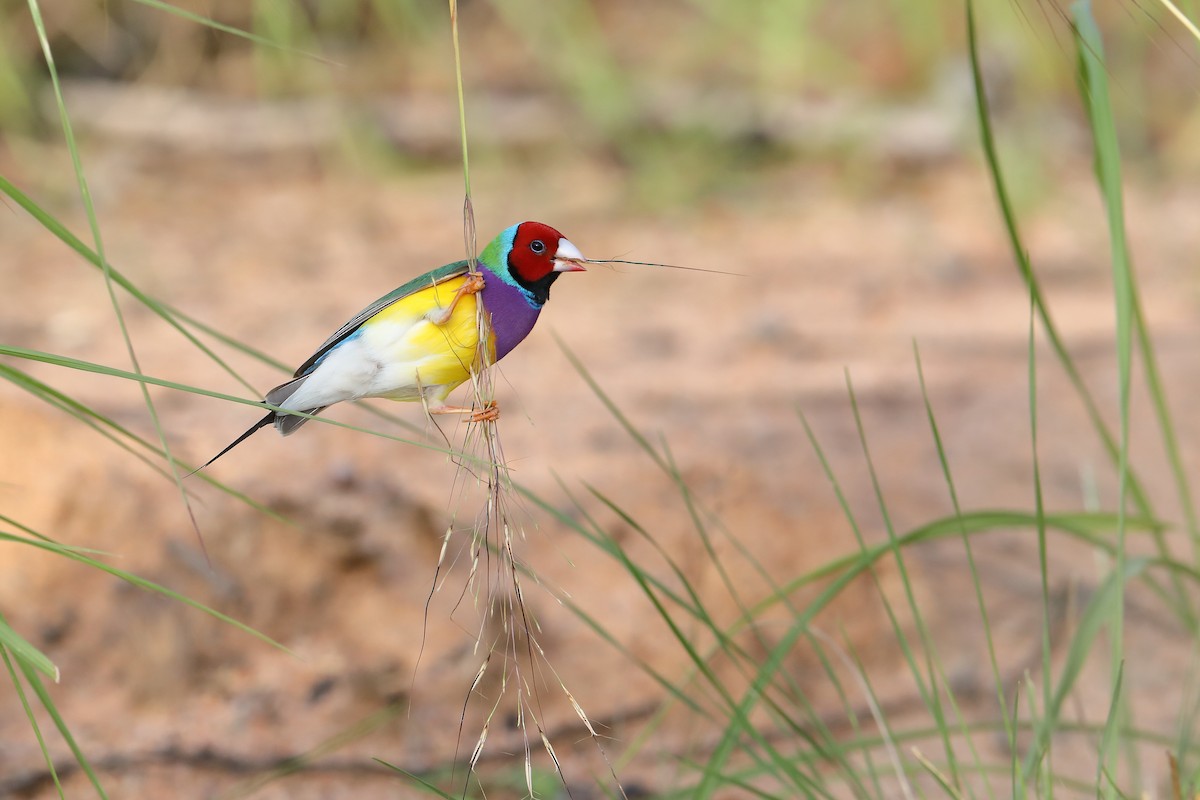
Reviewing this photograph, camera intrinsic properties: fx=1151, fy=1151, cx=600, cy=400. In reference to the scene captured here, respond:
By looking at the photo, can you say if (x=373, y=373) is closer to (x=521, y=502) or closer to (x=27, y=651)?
(x=27, y=651)

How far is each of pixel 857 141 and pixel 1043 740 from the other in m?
3.85

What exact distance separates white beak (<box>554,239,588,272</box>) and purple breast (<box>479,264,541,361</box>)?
0.11 feet

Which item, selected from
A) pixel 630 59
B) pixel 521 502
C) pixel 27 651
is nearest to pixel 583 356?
pixel 521 502

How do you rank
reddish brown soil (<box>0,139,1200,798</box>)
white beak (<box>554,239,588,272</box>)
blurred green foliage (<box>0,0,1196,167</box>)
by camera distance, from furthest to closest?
blurred green foliage (<box>0,0,1196,167</box>) < reddish brown soil (<box>0,139,1200,798</box>) < white beak (<box>554,239,588,272</box>)

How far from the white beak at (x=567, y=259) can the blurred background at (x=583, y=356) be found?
0.62 feet

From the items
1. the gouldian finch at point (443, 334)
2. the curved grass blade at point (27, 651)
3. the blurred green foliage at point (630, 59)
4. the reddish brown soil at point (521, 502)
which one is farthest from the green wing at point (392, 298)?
the blurred green foliage at point (630, 59)

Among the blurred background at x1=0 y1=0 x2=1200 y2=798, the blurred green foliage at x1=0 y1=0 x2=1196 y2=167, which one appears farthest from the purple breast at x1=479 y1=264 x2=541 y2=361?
the blurred green foliage at x1=0 y1=0 x2=1196 y2=167

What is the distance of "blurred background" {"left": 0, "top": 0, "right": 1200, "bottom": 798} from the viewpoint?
200cm

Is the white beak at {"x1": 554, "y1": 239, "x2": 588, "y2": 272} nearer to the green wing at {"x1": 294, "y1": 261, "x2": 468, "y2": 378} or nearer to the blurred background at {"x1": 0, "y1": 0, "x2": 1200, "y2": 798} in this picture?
the green wing at {"x1": 294, "y1": 261, "x2": 468, "y2": 378}

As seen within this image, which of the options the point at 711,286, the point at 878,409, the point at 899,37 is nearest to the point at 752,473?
the point at 878,409

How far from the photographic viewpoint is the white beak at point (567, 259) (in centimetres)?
71

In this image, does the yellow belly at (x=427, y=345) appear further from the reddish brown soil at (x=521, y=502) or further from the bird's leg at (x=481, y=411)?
the reddish brown soil at (x=521, y=502)

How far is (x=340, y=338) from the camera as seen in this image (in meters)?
0.79

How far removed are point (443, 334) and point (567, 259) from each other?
10 cm
